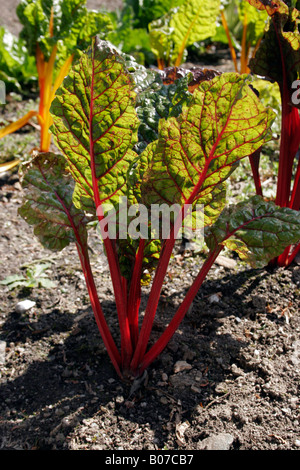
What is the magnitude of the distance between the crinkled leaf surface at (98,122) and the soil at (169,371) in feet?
2.17

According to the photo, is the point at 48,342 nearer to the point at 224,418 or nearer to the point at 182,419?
the point at 182,419

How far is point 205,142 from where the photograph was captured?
132 centimetres

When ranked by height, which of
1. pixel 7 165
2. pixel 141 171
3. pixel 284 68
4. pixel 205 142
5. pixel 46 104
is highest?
pixel 284 68

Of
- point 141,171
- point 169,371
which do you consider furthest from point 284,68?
point 169,371

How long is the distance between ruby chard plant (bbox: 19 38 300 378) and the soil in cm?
15

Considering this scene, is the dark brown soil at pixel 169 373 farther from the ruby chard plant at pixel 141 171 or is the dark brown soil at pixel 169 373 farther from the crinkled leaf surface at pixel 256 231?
the crinkled leaf surface at pixel 256 231

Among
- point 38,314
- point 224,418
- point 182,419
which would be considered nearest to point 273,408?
point 224,418

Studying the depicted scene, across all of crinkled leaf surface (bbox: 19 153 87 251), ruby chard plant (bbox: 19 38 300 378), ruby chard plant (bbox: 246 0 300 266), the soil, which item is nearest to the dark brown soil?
the soil

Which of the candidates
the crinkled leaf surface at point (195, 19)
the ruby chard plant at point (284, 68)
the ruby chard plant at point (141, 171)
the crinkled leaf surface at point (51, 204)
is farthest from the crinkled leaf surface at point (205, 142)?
the crinkled leaf surface at point (195, 19)

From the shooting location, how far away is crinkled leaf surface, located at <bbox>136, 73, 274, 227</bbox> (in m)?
1.24

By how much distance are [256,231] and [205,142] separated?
41 cm

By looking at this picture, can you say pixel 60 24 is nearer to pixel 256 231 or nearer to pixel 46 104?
pixel 46 104

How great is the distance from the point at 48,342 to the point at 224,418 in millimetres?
757

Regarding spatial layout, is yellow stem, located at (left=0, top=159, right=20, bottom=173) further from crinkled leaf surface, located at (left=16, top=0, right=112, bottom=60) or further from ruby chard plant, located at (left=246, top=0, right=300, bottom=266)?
ruby chard plant, located at (left=246, top=0, right=300, bottom=266)
